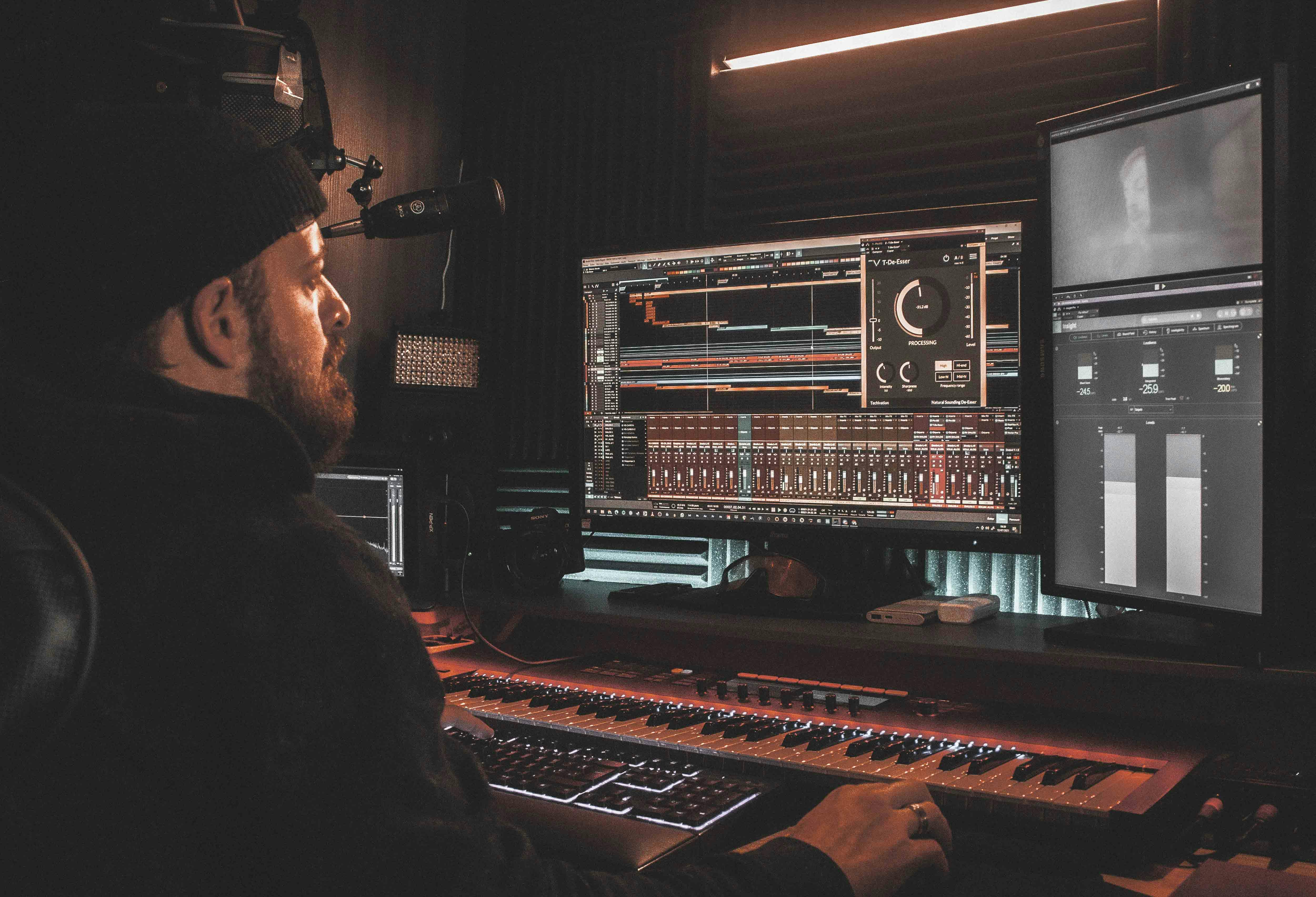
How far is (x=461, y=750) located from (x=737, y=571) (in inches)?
54.9

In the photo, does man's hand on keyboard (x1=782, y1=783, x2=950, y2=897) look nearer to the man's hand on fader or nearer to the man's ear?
the man's hand on fader

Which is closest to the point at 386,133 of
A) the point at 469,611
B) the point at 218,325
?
the point at 469,611

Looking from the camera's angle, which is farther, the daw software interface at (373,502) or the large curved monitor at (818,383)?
the daw software interface at (373,502)

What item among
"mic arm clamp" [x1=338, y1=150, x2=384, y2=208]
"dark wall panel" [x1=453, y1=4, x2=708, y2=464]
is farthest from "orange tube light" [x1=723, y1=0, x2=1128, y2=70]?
"mic arm clamp" [x1=338, y1=150, x2=384, y2=208]

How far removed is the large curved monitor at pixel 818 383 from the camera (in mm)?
1625

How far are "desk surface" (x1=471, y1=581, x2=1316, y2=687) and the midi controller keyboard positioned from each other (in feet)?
0.24

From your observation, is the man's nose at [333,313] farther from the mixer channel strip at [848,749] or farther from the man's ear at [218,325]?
the mixer channel strip at [848,749]

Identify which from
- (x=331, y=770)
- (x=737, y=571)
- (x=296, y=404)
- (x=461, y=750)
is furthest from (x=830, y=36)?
(x=331, y=770)

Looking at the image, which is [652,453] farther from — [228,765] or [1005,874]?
[228,765]

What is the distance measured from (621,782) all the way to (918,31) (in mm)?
1476

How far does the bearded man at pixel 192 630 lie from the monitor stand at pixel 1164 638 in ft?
2.44

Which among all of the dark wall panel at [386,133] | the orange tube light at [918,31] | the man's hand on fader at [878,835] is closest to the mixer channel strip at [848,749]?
the man's hand on fader at [878,835]

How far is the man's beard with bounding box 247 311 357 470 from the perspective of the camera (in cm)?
91

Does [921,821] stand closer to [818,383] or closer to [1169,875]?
[1169,875]
